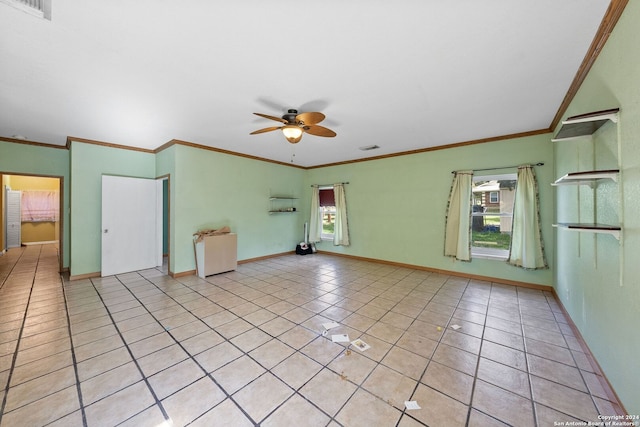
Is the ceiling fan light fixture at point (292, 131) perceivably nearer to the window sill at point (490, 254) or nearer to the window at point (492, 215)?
the window at point (492, 215)

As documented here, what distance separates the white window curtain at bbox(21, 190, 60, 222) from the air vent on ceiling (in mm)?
9114

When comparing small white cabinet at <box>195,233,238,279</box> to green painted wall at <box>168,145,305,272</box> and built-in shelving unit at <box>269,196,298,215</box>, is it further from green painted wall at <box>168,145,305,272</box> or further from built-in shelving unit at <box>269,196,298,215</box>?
built-in shelving unit at <box>269,196,298,215</box>

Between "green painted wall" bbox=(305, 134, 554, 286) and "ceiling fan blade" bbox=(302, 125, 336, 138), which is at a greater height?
"ceiling fan blade" bbox=(302, 125, 336, 138)

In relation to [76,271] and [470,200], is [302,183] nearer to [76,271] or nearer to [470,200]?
[470,200]

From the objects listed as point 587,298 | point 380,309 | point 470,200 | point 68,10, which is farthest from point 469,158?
point 68,10

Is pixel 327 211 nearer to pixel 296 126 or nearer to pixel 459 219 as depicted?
pixel 459 219

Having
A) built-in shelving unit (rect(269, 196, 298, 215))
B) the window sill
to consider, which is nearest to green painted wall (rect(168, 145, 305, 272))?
built-in shelving unit (rect(269, 196, 298, 215))

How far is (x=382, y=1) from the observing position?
1.44 m

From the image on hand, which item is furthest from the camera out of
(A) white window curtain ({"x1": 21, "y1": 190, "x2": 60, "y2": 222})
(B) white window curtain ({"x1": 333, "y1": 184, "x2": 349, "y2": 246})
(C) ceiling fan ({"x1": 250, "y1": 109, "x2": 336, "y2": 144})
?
(A) white window curtain ({"x1": 21, "y1": 190, "x2": 60, "y2": 222})

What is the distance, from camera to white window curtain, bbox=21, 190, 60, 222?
7741 millimetres

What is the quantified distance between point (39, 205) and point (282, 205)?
343 inches

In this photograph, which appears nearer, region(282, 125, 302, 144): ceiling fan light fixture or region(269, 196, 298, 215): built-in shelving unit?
region(282, 125, 302, 144): ceiling fan light fixture

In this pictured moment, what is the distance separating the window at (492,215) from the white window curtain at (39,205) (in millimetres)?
11990

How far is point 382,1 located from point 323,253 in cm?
578
